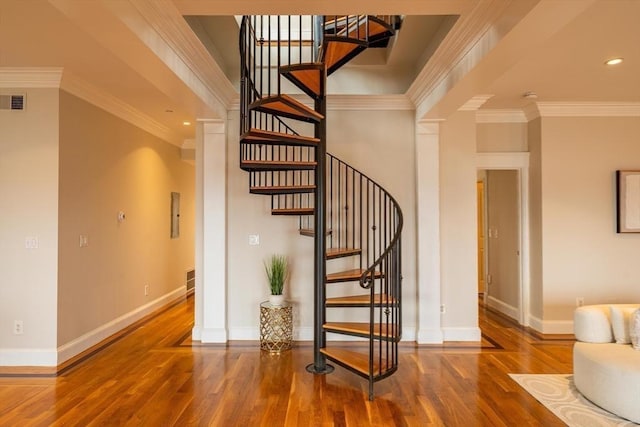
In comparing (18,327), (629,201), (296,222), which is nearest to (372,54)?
(296,222)

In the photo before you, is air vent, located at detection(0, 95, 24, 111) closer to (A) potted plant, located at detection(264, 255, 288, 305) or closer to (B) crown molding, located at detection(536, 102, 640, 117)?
(A) potted plant, located at detection(264, 255, 288, 305)

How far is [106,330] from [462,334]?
3857mm

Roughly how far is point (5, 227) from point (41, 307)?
2.54ft

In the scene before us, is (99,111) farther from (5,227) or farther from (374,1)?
(374,1)

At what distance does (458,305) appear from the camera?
4195mm

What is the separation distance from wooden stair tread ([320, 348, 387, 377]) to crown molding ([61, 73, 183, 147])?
10.8 ft

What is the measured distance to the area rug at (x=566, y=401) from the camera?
251 centimetres

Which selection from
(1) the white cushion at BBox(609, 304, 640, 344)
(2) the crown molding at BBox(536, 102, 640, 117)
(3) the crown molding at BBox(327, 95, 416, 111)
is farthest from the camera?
(2) the crown molding at BBox(536, 102, 640, 117)

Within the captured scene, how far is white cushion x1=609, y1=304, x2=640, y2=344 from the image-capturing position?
2879 mm

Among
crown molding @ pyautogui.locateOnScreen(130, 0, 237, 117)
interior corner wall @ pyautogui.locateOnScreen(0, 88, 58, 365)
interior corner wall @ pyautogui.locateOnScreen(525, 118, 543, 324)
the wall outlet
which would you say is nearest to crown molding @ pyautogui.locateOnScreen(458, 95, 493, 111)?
interior corner wall @ pyautogui.locateOnScreen(525, 118, 543, 324)

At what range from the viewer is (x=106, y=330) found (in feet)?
13.8

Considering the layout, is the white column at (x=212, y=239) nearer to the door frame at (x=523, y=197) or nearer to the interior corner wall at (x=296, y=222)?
the interior corner wall at (x=296, y=222)

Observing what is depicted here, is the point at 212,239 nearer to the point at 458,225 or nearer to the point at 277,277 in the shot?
the point at 277,277

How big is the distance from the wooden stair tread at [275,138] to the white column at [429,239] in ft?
4.60
